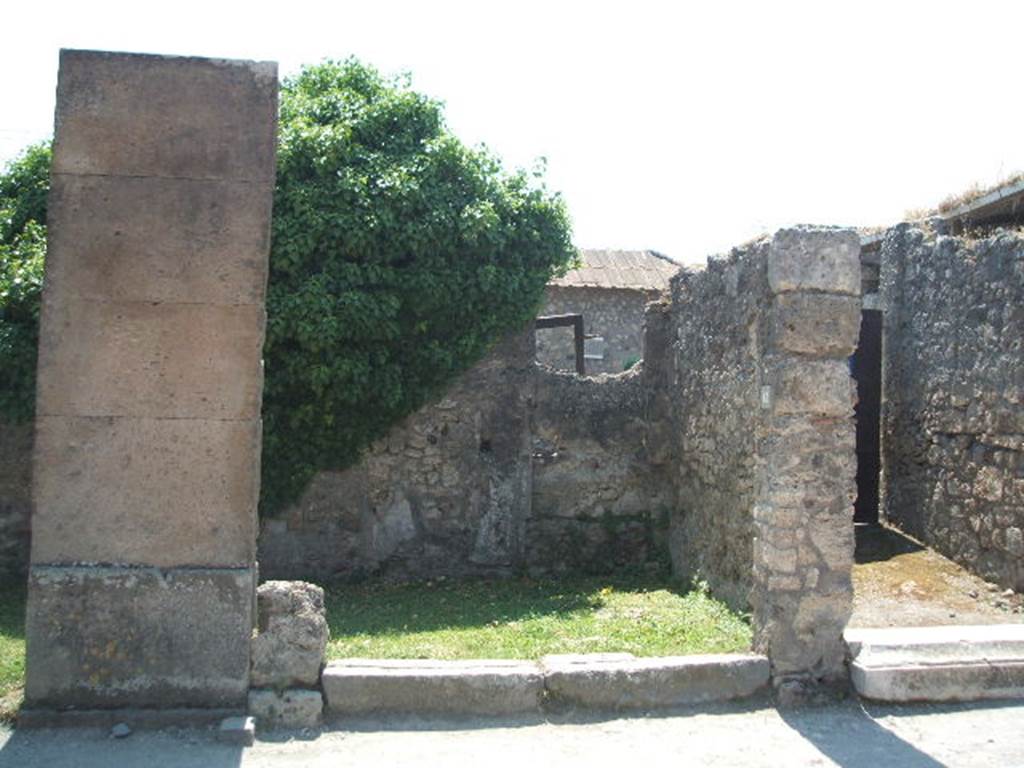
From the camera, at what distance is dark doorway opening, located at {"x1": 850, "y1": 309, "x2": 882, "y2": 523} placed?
10.4 metres

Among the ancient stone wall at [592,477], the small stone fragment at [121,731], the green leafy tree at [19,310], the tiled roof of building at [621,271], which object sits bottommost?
the small stone fragment at [121,731]

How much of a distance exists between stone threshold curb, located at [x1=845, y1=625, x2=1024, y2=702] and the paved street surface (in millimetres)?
121

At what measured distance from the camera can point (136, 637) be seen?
5078mm

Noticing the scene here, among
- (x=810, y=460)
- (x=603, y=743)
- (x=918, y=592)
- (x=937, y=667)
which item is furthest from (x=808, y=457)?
(x=918, y=592)

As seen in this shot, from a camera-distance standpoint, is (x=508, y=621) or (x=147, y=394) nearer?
(x=147, y=394)

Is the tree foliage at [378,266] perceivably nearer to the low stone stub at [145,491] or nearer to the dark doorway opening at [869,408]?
the dark doorway opening at [869,408]

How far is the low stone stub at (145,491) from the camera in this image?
16.6 ft

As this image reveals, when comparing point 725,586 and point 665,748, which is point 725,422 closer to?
point 725,586

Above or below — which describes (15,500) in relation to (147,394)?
below

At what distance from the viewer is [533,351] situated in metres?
10.2

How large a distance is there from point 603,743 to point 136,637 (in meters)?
2.57

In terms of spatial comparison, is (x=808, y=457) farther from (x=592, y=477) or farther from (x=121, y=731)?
(x=592, y=477)

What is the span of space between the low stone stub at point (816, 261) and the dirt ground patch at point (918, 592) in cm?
314

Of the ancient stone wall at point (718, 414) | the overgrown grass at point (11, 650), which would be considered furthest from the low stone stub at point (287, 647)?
the ancient stone wall at point (718, 414)
